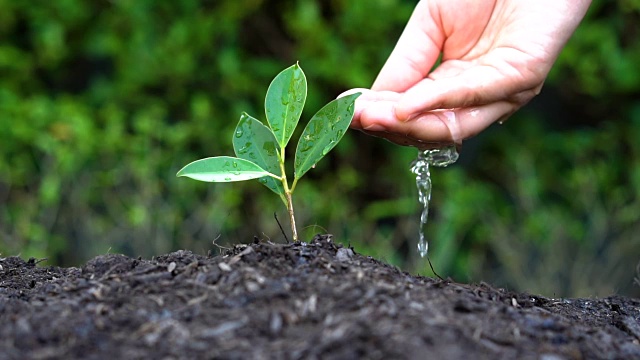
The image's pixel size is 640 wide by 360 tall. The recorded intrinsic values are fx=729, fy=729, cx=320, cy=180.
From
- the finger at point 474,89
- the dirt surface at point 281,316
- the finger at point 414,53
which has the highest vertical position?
the finger at point 414,53

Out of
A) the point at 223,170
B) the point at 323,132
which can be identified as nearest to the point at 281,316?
the point at 223,170

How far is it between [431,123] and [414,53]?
0.34 metres

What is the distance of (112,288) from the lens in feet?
3.98

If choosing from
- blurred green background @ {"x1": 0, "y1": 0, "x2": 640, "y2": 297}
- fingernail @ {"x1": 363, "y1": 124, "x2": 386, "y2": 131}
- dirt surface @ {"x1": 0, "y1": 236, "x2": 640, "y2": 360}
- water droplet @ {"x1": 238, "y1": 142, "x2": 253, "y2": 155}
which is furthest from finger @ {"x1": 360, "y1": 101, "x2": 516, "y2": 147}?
blurred green background @ {"x1": 0, "y1": 0, "x2": 640, "y2": 297}

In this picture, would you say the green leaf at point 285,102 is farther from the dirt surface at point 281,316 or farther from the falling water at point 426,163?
the falling water at point 426,163

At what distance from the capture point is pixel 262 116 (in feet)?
11.7

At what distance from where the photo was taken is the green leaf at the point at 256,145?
150cm

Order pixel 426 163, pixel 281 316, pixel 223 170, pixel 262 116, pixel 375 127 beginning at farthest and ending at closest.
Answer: pixel 262 116
pixel 426 163
pixel 375 127
pixel 223 170
pixel 281 316

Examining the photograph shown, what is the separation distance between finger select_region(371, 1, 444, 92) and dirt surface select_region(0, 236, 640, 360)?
2.50 ft

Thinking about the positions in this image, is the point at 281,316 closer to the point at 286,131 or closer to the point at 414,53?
the point at 286,131

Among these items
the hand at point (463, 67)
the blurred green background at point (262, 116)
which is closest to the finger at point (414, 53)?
the hand at point (463, 67)

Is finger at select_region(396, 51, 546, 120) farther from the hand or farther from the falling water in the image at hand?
the falling water

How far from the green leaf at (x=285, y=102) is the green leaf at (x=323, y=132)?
1.6 inches

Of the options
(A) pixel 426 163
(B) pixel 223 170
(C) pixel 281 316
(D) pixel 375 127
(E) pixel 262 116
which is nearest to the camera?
(C) pixel 281 316
